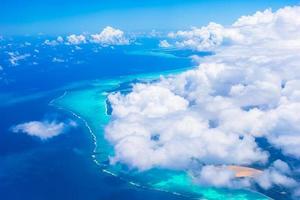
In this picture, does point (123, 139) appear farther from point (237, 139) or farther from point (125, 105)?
point (125, 105)

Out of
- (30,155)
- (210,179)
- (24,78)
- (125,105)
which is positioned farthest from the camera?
(24,78)

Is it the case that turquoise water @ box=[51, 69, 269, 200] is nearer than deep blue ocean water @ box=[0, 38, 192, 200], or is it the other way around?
turquoise water @ box=[51, 69, 269, 200]

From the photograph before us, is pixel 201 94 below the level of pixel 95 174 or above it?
above

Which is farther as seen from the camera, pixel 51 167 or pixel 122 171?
pixel 51 167

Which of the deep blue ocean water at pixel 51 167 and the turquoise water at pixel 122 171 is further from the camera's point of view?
the deep blue ocean water at pixel 51 167

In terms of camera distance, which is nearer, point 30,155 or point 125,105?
point 30,155

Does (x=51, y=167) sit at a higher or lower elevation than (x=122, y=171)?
higher

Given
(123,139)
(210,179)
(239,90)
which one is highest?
(239,90)

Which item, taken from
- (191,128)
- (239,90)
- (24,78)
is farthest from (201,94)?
(24,78)
